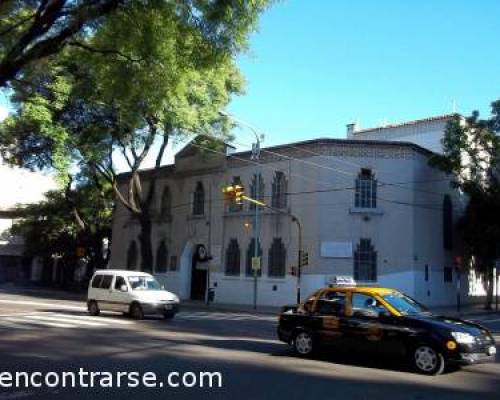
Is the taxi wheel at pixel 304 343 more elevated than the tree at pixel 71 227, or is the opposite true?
the tree at pixel 71 227

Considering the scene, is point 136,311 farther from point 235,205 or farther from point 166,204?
point 166,204

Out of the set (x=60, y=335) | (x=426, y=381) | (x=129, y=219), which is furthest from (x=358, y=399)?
(x=129, y=219)

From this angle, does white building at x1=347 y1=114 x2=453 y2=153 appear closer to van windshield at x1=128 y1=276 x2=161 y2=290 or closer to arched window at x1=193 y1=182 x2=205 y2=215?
arched window at x1=193 y1=182 x2=205 y2=215

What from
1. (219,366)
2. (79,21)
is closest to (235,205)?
(219,366)

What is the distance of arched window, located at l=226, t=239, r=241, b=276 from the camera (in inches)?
1591

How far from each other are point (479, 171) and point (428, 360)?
28.9 m

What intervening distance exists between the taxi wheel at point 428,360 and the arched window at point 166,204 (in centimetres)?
3579

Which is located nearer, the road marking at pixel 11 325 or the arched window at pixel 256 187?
the road marking at pixel 11 325

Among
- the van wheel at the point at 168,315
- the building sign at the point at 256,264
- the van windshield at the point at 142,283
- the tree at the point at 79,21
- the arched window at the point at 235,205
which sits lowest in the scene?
the van wheel at the point at 168,315

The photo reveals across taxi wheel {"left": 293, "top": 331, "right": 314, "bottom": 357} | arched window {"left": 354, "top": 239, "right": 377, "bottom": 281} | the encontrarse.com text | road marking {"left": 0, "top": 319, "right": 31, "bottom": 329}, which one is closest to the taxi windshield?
taxi wheel {"left": 293, "top": 331, "right": 314, "bottom": 357}

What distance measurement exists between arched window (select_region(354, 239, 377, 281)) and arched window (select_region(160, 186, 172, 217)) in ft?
51.9

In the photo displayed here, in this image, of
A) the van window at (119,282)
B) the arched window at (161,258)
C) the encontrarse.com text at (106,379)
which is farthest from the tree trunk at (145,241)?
the encontrarse.com text at (106,379)

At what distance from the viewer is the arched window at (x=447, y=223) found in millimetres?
39875

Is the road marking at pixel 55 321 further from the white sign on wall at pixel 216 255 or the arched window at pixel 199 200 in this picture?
the arched window at pixel 199 200
